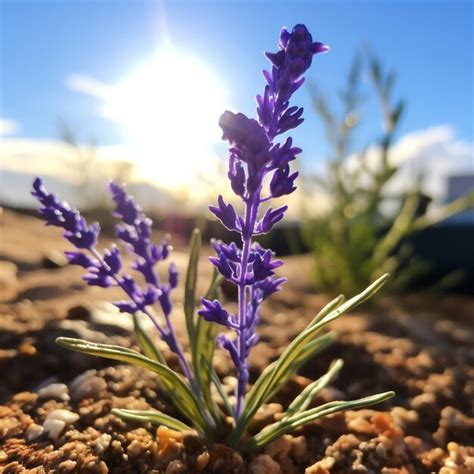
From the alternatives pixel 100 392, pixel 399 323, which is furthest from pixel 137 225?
pixel 399 323

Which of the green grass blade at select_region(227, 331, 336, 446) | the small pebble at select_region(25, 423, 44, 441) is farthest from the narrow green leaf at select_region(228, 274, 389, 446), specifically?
the small pebble at select_region(25, 423, 44, 441)

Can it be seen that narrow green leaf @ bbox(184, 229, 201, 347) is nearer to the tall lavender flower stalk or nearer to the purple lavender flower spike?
the purple lavender flower spike

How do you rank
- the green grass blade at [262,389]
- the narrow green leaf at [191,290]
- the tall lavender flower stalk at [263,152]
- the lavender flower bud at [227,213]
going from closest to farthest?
the tall lavender flower stalk at [263,152] → the lavender flower bud at [227,213] → the green grass blade at [262,389] → the narrow green leaf at [191,290]

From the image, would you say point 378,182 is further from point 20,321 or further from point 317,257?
point 20,321

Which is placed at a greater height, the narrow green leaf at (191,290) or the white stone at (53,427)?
the narrow green leaf at (191,290)

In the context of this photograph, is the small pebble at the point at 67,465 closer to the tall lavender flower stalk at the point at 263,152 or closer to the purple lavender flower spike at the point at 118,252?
the purple lavender flower spike at the point at 118,252

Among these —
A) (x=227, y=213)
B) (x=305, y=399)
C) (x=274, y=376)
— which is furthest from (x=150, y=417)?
(x=227, y=213)

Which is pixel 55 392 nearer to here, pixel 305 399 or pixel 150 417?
pixel 150 417

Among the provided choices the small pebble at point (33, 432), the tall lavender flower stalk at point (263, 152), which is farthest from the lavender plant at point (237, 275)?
the small pebble at point (33, 432)

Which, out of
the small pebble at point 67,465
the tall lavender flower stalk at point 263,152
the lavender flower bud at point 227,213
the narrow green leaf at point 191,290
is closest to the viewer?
the tall lavender flower stalk at point 263,152
